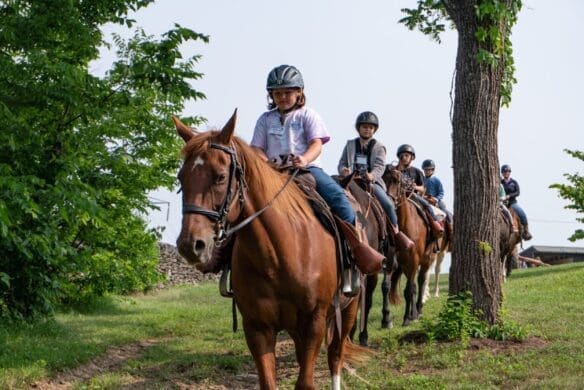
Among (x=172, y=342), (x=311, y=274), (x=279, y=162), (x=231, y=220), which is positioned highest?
(x=279, y=162)

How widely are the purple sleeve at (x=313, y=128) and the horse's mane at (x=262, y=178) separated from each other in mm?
613

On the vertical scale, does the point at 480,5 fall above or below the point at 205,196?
above

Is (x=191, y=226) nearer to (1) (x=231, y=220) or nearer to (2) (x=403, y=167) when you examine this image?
(1) (x=231, y=220)

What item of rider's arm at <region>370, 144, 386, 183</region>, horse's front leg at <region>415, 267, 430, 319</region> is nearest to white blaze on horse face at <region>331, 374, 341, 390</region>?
rider's arm at <region>370, 144, 386, 183</region>

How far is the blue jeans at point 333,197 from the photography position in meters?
6.86

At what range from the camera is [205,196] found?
495 centimetres

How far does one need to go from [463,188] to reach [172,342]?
528 cm

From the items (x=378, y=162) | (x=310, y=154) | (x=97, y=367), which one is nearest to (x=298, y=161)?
(x=310, y=154)

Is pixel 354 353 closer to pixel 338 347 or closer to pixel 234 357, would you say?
pixel 338 347

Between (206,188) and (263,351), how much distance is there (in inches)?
62.2

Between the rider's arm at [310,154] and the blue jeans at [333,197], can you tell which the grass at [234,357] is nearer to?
the blue jeans at [333,197]

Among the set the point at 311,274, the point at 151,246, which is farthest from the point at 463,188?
the point at 151,246

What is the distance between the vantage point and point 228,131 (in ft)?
17.1

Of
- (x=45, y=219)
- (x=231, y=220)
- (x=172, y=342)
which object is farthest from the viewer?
(x=172, y=342)
